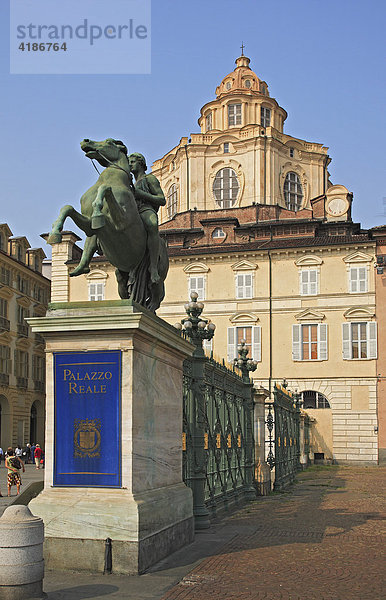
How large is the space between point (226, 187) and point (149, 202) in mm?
51602

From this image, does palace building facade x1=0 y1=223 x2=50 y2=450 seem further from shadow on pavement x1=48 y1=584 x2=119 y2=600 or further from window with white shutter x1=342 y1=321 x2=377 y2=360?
→ shadow on pavement x1=48 y1=584 x2=119 y2=600

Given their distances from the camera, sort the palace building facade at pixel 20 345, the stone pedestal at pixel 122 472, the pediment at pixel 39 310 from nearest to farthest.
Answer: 1. the stone pedestal at pixel 122 472
2. the palace building facade at pixel 20 345
3. the pediment at pixel 39 310

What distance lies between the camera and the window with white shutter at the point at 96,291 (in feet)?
161

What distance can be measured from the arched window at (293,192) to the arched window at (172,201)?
31.6ft

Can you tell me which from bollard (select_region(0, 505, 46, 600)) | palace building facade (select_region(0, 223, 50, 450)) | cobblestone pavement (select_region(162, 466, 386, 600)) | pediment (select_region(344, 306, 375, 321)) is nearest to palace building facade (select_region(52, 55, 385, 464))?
pediment (select_region(344, 306, 375, 321))

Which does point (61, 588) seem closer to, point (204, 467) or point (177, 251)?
point (204, 467)

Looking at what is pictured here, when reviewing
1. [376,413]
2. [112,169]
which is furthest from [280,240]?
[112,169]

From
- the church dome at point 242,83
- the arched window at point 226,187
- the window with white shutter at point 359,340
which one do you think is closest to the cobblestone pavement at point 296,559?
the window with white shutter at point 359,340

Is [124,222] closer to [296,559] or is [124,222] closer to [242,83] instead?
[296,559]

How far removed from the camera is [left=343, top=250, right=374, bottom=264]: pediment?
43938 mm

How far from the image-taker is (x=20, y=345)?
55844 millimetres

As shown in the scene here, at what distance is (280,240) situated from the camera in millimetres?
49594

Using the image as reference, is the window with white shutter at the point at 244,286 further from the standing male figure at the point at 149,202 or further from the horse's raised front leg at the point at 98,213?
the horse's raised front leg at the point at 98,213

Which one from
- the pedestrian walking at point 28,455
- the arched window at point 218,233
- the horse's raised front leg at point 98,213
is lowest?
the pedestrian walking at point 28,455
